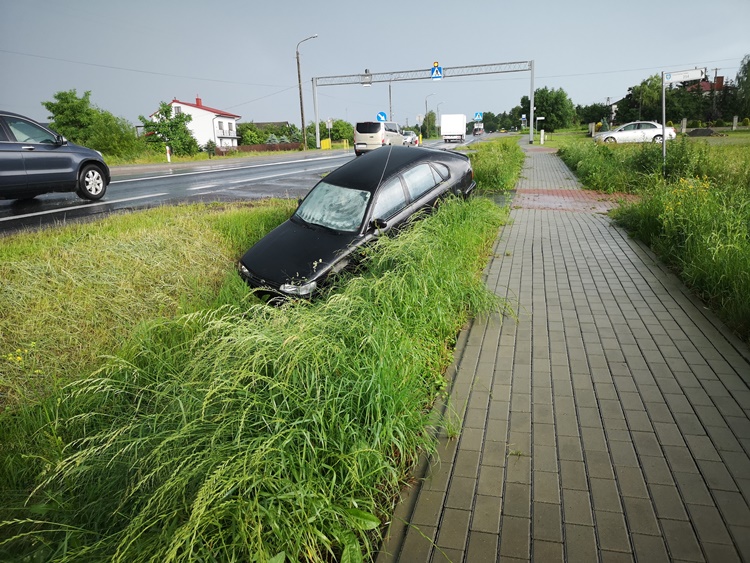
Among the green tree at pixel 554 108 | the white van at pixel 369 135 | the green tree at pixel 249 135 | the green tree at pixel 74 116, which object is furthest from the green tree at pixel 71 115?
the green tree at pixel 554 108

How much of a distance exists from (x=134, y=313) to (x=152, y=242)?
239 centimetres

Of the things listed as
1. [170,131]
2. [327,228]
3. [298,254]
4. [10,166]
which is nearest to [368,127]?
[170,131]

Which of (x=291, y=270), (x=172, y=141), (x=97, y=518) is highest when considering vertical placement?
(x=172, y=141)

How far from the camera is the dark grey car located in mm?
10656

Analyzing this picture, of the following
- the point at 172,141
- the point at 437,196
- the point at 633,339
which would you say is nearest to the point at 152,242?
the point at 437,196

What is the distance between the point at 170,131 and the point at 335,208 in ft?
142

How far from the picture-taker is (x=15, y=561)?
2225 millimetres

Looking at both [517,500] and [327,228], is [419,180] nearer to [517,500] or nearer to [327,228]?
[327,228]

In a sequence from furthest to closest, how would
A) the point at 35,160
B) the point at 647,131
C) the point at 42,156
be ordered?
the point at 647,131 < the point at 42,156 < the point at 35,160

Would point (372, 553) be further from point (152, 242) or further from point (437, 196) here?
point (152, 242)

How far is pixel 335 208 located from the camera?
22.1ft

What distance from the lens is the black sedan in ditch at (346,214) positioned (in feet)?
18.5

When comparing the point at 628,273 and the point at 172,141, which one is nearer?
the point at 628,273

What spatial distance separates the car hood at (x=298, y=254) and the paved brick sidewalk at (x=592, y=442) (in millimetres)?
1764
